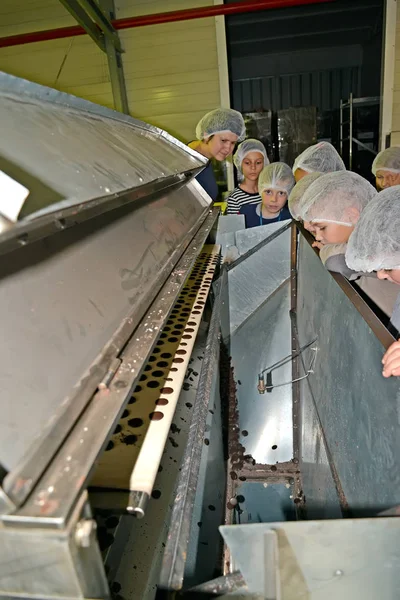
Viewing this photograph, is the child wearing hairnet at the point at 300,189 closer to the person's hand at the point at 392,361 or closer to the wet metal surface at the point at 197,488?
the wet metal surface at the point at 197,488

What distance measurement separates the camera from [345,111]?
188 inches

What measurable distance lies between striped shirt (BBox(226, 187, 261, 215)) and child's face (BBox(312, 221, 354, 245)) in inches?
57.4

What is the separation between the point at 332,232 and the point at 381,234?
0.54 m

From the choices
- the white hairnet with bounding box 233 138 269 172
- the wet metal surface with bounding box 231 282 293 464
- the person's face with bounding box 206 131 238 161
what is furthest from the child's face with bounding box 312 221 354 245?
the white hairnet with bounding box 233 138 269 172

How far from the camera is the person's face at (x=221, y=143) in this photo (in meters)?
2.34

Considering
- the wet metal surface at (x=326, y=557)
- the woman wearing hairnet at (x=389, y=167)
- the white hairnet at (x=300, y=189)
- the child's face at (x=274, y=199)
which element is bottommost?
the wet metal surface at (x=326, y=557)

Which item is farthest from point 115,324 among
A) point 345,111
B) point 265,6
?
point 345,111

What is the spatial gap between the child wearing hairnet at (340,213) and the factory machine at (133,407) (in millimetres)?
136

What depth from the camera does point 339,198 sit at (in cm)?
146

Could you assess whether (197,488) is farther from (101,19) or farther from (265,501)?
(101,19)

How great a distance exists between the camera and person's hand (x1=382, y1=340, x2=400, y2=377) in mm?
720

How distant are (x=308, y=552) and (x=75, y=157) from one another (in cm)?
89

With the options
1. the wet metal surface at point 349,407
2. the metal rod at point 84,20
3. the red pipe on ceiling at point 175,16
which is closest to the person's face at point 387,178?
the wet metal surface at point 349,407

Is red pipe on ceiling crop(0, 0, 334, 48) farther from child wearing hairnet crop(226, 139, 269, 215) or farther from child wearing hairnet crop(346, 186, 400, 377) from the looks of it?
child wearing hairnet crop(346, 186, 400, 377)
